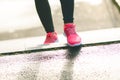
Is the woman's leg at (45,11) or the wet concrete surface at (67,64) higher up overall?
the woman's leg at (45,11)

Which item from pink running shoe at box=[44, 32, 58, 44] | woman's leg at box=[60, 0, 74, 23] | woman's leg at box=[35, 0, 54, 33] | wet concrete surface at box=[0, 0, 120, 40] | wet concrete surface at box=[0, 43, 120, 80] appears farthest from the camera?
wet concrete surface at box=[0, 0, 120, 40]

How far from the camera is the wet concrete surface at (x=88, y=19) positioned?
14.8 ft

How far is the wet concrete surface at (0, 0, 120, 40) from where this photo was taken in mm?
4504

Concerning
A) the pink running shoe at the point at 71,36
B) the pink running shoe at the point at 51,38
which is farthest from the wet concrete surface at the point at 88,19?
the pink running shoe at the point at 71,36

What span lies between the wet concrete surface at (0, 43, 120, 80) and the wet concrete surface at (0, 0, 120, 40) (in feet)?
4.49

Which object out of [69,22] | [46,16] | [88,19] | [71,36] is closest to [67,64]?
[71,36]

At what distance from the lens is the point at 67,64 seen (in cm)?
287

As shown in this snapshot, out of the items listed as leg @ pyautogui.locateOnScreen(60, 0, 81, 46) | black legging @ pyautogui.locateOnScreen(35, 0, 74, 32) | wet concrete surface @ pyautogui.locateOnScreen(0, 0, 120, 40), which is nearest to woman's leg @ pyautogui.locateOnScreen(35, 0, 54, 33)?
black legging @ pyautogui.locateOnScreen(35, 0, 74, 32)

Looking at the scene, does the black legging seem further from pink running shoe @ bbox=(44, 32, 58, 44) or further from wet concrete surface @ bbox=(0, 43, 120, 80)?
wet concrete surface @ bbox=(0, 43, 120, 80)

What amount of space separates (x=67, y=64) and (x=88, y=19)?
6.44ft

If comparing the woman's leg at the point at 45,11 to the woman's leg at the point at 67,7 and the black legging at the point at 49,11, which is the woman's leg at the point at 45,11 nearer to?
the black legging at the point at 49,11

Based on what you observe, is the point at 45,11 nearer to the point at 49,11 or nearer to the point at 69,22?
the point at 49,11

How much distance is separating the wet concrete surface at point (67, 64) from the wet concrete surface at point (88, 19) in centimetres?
137

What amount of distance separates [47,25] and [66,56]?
406mm
